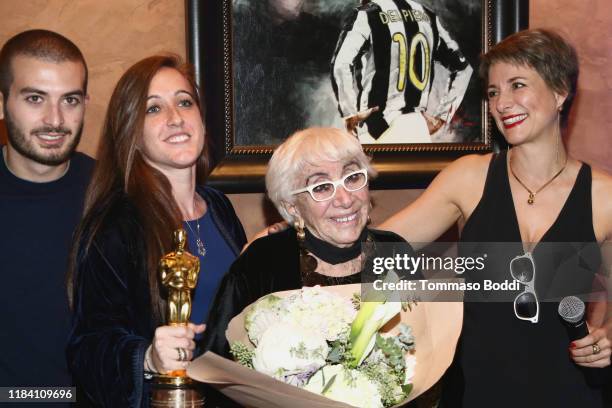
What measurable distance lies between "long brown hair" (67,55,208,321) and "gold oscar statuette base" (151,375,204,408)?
1.32ft

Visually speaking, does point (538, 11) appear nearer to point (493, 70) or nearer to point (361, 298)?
point (493, 70)

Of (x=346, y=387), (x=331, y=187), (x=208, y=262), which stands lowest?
(x=346, y=387)

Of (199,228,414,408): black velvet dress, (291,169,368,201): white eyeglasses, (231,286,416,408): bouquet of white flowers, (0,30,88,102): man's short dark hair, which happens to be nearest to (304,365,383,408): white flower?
(231,286,416,408): bouquet of white flowers

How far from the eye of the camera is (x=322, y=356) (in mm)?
1797

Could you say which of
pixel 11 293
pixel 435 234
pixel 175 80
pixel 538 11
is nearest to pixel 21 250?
pixel 11 293

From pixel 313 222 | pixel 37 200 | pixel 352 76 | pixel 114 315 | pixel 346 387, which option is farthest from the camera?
pixel 352 76

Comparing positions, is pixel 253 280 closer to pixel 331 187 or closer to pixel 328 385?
pixel 331 187

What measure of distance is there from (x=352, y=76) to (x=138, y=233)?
1.48 metres

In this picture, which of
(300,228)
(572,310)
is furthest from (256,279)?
(572,310)

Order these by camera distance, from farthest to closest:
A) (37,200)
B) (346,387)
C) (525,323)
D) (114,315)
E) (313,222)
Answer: (525,323)
(37,200)
(313,222)
(114,315)
(346,387)

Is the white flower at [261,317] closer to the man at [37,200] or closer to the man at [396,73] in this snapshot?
the man at [37,200]

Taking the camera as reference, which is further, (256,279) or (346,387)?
(256,279)

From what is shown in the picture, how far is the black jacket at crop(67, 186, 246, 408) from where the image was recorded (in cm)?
214

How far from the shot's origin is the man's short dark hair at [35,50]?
2.52 meters
